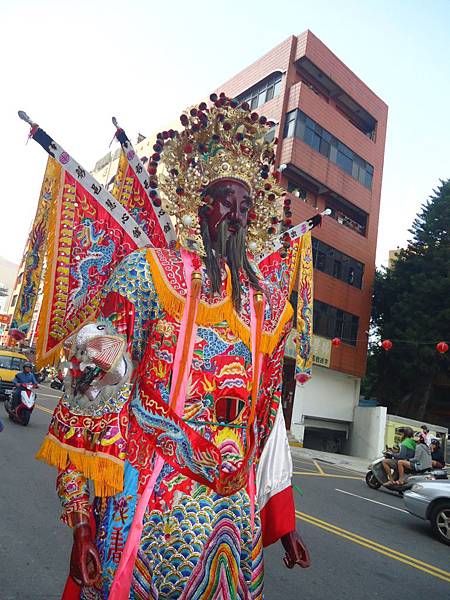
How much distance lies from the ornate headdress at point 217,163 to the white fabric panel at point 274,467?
2.91ft

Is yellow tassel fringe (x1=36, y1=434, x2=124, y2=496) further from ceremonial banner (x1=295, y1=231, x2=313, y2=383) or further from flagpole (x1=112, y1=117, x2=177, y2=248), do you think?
ceremonial banner (x1=295, y1=231, x2=313, y2=383)

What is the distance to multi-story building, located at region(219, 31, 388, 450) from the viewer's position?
25.6m

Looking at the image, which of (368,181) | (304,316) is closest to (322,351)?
(368,181)

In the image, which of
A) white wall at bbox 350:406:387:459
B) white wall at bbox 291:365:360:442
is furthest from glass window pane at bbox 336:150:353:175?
white wall at bbox 350:406:387:459

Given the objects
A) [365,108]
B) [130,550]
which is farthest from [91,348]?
[365,108]

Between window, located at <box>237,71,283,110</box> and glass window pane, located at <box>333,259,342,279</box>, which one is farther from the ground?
window, located at <box>237,71,283,110</box>

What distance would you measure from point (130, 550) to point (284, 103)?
27.4 m

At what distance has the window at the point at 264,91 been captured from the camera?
2736cm

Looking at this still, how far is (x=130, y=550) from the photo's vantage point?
61.7 inches

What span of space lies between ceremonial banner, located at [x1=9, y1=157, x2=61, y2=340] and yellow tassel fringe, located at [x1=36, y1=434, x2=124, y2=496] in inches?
37.6

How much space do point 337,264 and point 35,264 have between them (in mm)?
26166

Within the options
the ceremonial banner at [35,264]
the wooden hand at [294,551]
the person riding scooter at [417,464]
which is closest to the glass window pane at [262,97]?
the person riding scooter at [417,464]

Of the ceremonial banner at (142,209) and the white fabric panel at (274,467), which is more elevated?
the ceremonial banner at (142,209)

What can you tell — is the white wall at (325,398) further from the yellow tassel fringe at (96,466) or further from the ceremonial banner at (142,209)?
the yellow tassel fringe at (96,466)
